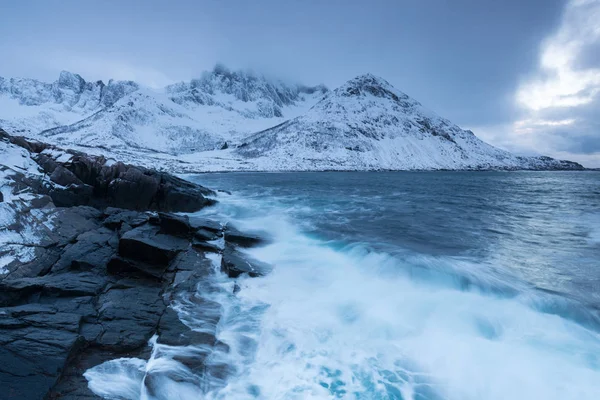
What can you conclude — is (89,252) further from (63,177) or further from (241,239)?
(63,177)

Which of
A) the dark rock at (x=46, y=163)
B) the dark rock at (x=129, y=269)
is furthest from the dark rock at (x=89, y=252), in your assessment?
the dark rock at (x=46, y=163)

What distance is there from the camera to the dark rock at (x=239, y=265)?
1005 centimetres

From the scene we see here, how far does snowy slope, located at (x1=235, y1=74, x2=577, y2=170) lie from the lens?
396ft

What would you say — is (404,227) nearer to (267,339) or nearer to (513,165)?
(267,339)

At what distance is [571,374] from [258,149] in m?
130

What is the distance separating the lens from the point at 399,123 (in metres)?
151

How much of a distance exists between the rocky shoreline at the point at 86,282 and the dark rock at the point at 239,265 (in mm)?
41

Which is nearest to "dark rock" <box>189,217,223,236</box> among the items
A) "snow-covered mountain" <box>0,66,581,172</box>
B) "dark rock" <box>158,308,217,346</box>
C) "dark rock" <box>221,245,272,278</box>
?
"dark rock" <box>221,245,272,278</box>

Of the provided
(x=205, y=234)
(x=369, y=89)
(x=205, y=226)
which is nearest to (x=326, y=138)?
(x=369, y=89)

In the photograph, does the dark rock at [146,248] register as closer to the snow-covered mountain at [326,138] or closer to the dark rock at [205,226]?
the dark rock at [205,226]

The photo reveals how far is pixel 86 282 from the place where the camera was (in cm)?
780

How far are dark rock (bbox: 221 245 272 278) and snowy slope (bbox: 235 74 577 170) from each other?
8707 cm

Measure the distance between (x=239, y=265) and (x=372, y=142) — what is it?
13167 cm

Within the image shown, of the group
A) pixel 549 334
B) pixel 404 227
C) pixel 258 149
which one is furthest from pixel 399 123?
pixel 549 334
